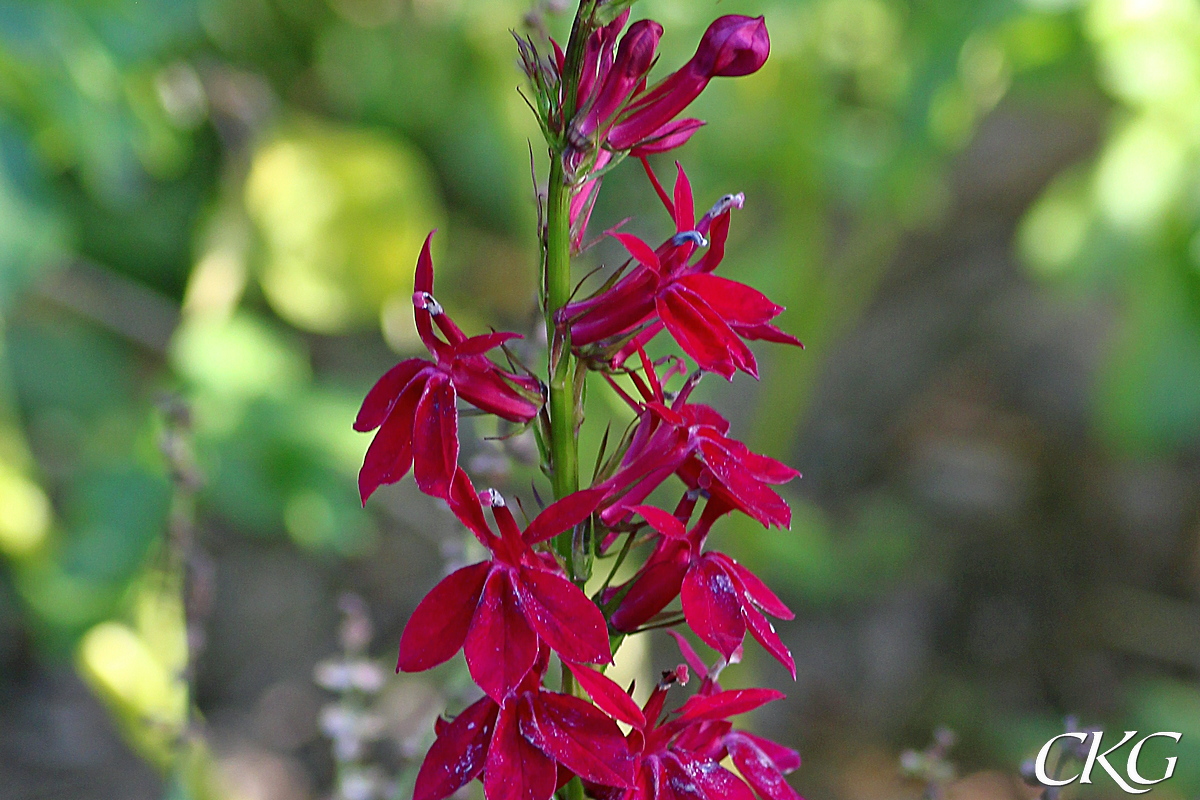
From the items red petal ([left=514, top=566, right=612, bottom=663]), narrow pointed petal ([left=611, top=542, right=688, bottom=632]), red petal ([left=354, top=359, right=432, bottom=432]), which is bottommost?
red petal ([left=514, top=566, right=612, bottom=663])

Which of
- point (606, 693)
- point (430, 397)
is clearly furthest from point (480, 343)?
point (606, 693)

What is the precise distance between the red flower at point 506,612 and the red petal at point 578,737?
0.09ft

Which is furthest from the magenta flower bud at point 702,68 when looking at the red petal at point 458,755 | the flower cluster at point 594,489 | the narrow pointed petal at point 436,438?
the red petal at point 458,755

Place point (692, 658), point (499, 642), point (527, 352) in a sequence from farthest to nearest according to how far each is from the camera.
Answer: point (527, 352)
point (692, 658)
point (499, 642)

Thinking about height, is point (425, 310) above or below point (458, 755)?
above

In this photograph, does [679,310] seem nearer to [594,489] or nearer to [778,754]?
[594,489]

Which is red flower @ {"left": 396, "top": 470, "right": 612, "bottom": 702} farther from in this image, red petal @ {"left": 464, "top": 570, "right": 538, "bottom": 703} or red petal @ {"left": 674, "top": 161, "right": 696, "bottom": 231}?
red petal @ {"left": 674, "top": 161, "right": 696, "bottom": 231}

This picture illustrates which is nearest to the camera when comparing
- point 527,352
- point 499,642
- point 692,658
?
point 499,642

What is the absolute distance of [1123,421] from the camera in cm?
117

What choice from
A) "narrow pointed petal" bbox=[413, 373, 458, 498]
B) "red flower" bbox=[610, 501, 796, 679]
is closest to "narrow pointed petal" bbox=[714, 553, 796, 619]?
"red flower" bbox=[610, 501, 796, 679]

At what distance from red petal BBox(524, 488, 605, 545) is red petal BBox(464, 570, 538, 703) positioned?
0.02 m

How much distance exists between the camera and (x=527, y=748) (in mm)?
349

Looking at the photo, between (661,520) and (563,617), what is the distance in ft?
0.15

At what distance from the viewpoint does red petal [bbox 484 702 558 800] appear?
33 centimetres
